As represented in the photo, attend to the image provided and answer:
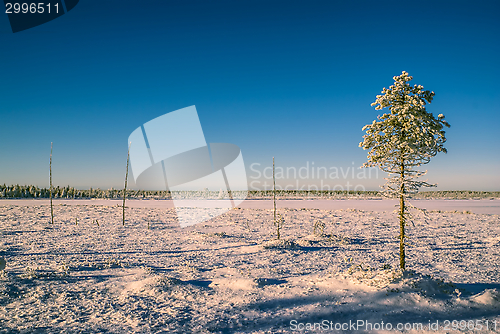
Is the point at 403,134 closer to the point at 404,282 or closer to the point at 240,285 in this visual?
the point at 404,282

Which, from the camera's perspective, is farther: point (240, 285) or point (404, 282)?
point (240, 285)

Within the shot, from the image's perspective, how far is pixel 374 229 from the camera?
65.0ft

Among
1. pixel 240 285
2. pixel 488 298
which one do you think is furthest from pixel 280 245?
pixel 488 298

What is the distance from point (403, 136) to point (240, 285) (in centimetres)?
623

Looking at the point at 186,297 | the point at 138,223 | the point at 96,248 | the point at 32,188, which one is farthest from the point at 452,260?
the point at 32,188

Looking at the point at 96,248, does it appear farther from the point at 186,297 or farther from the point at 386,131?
the point at 386,131

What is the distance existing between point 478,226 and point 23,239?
96.6 ft

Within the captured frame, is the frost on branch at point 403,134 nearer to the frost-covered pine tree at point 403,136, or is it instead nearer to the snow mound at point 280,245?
the frost-covered pine tree at point 403,136


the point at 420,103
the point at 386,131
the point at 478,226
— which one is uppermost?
the point at 420,103

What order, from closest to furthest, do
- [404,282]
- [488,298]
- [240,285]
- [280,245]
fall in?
[488,298] → [404,282] → [240,285] → [280,245]

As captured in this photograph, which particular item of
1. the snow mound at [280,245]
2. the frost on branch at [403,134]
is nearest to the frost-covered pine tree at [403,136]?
the frost on branch at [403,134]

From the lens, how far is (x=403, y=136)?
7.79 metres

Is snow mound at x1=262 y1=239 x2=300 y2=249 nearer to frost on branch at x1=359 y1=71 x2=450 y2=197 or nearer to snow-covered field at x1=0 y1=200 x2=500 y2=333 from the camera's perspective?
snow-covered field at x1=0 y1=200 x2=500 y2=333

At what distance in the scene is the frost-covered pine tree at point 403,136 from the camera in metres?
7.42
